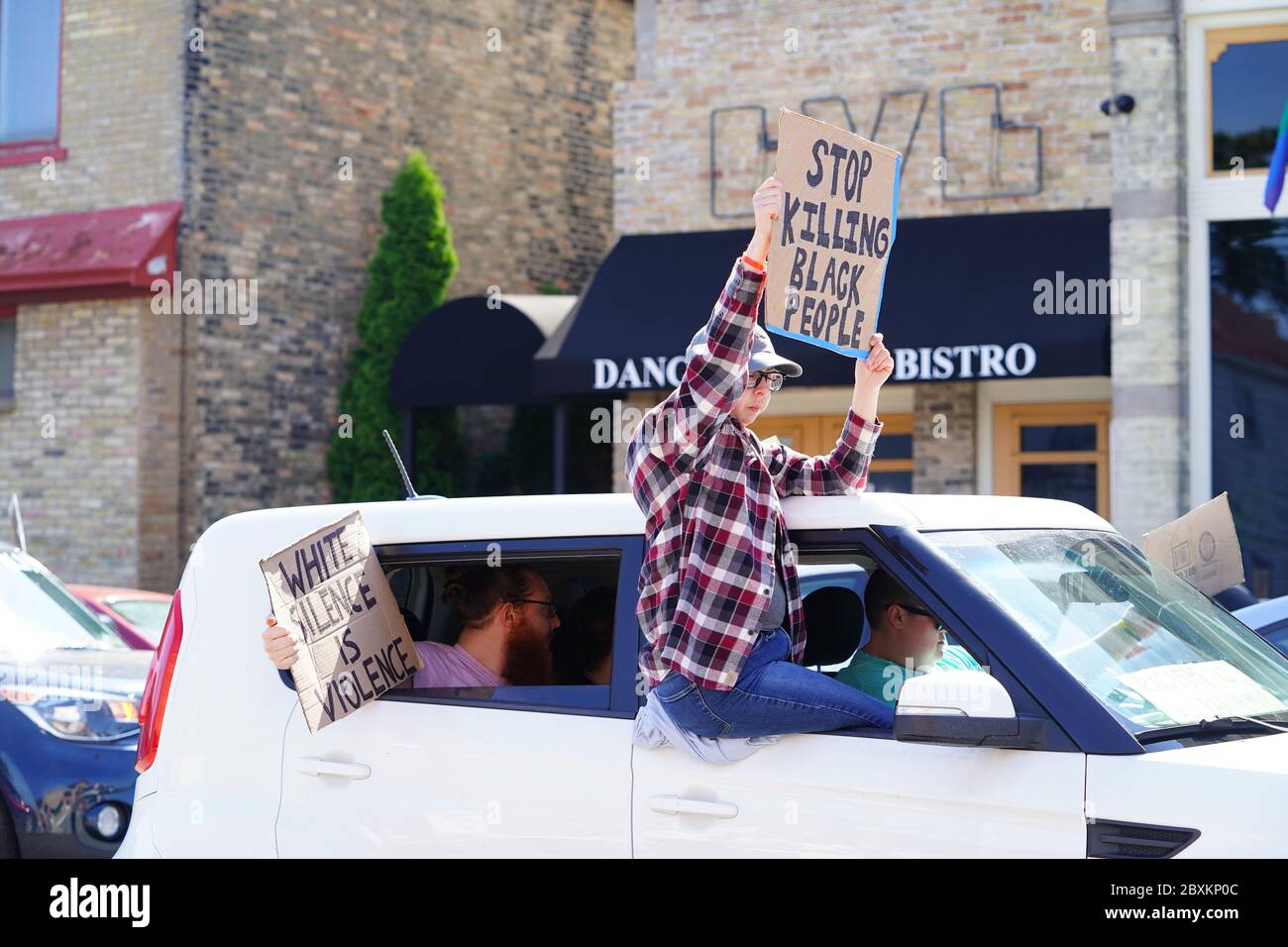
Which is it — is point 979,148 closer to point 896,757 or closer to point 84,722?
point 84,722

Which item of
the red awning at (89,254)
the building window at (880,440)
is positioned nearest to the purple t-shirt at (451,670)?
the building window at (880,440)

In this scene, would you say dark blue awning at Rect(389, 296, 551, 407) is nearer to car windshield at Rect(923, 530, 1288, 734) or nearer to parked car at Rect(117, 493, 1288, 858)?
parked car at Rect(117, 493, 1288, 858)

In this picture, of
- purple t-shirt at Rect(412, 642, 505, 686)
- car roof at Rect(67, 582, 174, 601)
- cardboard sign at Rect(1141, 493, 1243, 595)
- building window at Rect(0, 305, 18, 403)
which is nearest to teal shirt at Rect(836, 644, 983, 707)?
purple t-shirt at Rect(412, 642, 505, 686)

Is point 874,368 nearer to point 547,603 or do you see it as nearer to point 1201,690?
point 547,603

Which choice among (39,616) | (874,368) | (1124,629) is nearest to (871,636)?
(1124,629)

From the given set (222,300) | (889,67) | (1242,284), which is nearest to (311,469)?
(222,300)

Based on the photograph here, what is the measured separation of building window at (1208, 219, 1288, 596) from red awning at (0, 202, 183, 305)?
9.33 meters

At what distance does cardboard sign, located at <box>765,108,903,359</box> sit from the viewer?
4.01 meters

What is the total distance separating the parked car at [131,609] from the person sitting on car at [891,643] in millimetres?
5923

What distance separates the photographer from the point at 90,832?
21.3 ft

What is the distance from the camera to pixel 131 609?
1076cm

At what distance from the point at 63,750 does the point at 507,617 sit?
10.3 ft

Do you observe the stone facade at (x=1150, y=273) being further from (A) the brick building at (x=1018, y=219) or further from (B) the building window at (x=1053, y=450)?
(B) the building window at (x=1053, y=450)
